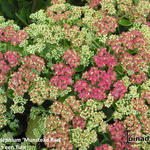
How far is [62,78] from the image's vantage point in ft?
8.05

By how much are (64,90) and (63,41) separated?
0.75 metres

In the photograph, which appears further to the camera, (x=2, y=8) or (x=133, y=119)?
(x=2, y=8)

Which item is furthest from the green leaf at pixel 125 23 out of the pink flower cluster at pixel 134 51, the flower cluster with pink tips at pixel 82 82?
the pink flower cluster at pixel 134 51

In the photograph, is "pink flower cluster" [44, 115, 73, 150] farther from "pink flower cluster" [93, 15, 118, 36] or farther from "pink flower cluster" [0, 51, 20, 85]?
"pink flower cluster" [93, 15, 118, 36]

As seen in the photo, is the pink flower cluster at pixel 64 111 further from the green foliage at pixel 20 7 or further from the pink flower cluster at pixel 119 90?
the green foliage at pixel 20 7

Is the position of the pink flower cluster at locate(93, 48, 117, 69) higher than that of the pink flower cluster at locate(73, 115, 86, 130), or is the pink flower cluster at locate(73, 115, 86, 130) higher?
the pink flower cluster at locate(93, 48, 117, 69)

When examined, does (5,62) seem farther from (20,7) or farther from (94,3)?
(20,7)

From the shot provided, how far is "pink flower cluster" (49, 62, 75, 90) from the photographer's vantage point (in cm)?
244

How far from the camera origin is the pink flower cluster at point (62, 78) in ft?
8.01

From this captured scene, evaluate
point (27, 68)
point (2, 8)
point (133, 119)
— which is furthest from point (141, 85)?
point (2, 8)

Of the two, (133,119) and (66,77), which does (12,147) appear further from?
(133,119)

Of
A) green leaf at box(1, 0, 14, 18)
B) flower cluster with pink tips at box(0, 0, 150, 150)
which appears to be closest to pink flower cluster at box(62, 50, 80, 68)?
flower cluster with pink tips at box(0, 0, 150, 150)

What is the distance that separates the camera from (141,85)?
253 centimetres

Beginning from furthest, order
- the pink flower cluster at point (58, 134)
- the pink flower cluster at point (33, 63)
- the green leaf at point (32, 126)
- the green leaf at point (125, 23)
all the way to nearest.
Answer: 1. the green leaf at point (125, 23)
2. the green leaf at point (32, 126)
3. the pink flower cluster at point (33, 63)
4. the pink flower cluster at point (58, 134)
